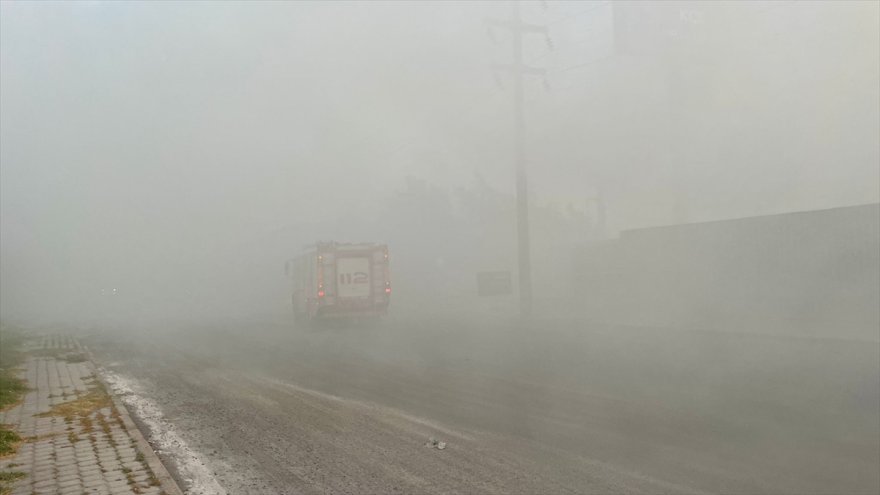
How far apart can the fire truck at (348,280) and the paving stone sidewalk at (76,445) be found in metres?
7.31

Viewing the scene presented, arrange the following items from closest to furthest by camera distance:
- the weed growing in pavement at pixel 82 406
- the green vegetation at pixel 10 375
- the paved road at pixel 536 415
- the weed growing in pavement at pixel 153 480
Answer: the weed growing in pavement at pixel 153 480, the paved road at pixel 536 415, the weed growing in pavement at pixel 82 406, the green vegetation at pixel 10 375

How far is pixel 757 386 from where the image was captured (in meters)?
6.85

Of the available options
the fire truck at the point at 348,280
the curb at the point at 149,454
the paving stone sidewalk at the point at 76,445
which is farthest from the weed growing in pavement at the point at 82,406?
the fire truck at the point at 348,280

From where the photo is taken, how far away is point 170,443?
16.3ft

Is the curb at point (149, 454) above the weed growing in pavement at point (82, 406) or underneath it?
underneath

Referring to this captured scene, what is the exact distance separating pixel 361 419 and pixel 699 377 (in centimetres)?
396

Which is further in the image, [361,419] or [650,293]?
[650,293]

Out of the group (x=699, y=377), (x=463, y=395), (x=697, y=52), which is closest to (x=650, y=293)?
(x=697, y=52)

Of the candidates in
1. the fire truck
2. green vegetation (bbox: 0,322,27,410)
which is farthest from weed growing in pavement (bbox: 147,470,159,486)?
the fire truck

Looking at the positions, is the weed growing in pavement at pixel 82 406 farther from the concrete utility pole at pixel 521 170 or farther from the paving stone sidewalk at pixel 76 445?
the concrete utility pole at pixel 521 170

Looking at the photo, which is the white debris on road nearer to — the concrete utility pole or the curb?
the curb

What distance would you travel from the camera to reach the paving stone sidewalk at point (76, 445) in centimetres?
384

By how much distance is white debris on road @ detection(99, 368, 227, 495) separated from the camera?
390cm

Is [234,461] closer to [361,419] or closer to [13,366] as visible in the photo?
[361,419]
